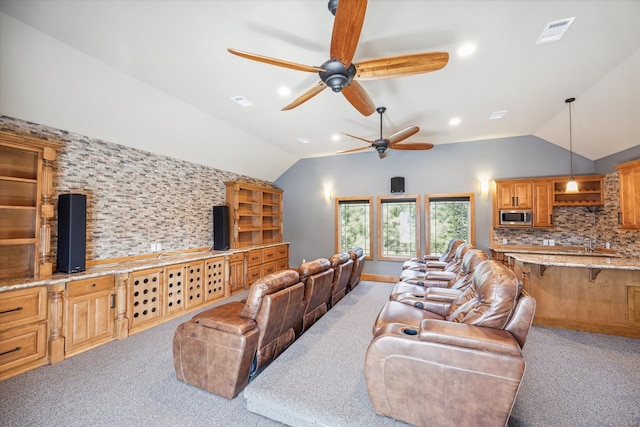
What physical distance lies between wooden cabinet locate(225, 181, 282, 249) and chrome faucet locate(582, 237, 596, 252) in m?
6.84

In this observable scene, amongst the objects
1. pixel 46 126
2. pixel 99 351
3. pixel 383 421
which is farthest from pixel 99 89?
pixel 383 421

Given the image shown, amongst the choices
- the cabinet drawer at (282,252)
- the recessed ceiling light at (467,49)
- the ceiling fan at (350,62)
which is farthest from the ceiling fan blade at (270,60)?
the cabinet drawer at (282,252)

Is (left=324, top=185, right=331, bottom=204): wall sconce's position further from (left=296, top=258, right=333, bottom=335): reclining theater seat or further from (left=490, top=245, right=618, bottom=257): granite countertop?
(left=490, top=245, right=618, bottom=257): granite countertop

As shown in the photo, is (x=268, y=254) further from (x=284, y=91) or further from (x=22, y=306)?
(x=22, y=306)

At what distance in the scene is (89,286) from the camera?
122 inches

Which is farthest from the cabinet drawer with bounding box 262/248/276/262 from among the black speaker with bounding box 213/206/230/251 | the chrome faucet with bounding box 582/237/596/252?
the chrome faucet with bounding box 582/237/596/252

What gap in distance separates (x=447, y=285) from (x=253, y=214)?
15.1 ft

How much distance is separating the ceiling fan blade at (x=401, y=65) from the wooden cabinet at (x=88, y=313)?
380cm

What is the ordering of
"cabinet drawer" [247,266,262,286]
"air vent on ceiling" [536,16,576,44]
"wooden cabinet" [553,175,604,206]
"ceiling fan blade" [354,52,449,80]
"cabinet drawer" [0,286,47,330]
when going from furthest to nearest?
1. "cabinet drawer" [247,266,262,286]
2. "wooden cabinet" [553,175,604,206]
3. "cabinet drawer" [0,286,47,330]
4. "air vent on ceiling" [536,16,576,44]
5. "ceiling fan blade" [354,52,449,80]

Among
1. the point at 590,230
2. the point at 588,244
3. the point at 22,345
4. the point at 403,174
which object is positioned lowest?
the point at 22,345

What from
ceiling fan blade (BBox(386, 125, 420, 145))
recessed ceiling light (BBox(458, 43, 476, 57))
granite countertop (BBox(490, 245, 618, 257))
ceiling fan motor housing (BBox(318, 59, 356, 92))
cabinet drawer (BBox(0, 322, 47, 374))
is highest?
recessed ceiling light (BBox(458, 43, 476, 57))

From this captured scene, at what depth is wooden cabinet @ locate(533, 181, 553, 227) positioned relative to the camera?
206 inches

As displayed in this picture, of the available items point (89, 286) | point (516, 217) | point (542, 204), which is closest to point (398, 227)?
point (516, 217)

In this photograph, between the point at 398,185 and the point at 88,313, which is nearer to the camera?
the point at 88,313
